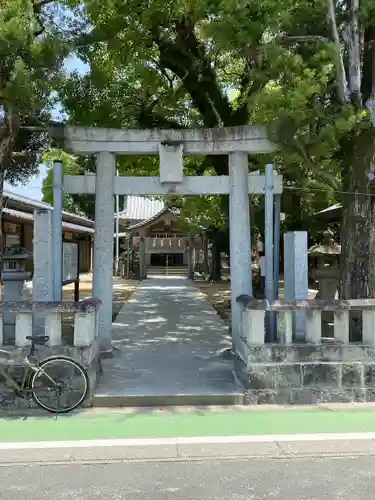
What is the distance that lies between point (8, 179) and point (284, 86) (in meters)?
10.8

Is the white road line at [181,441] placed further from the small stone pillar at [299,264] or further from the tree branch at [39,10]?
the tree branch at [39,10]

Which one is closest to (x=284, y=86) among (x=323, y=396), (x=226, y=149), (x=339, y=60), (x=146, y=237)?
(x=339, y=60)

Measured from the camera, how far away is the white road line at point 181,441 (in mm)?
4840

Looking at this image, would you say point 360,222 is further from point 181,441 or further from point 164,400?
point 181,441

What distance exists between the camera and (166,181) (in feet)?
26.2

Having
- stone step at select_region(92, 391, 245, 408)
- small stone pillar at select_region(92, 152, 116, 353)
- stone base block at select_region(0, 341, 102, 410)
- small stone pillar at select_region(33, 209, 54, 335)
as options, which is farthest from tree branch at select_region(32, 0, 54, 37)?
stone step at select_region(92, 391, 245, 408)

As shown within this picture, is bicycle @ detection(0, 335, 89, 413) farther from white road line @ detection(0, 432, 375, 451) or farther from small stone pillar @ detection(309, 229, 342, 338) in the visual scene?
small stone pillar @ detection(309, 229, 342, 338)

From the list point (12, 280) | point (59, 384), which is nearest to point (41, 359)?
point (59, 384)

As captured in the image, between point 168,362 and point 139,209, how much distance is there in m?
32.1

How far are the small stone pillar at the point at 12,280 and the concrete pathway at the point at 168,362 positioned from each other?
1.57 m

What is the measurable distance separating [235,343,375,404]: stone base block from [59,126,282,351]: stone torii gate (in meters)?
1.84

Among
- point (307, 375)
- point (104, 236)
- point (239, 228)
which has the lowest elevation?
point (307, 375)

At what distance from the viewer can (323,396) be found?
6281 mm

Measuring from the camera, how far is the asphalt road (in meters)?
3.87
